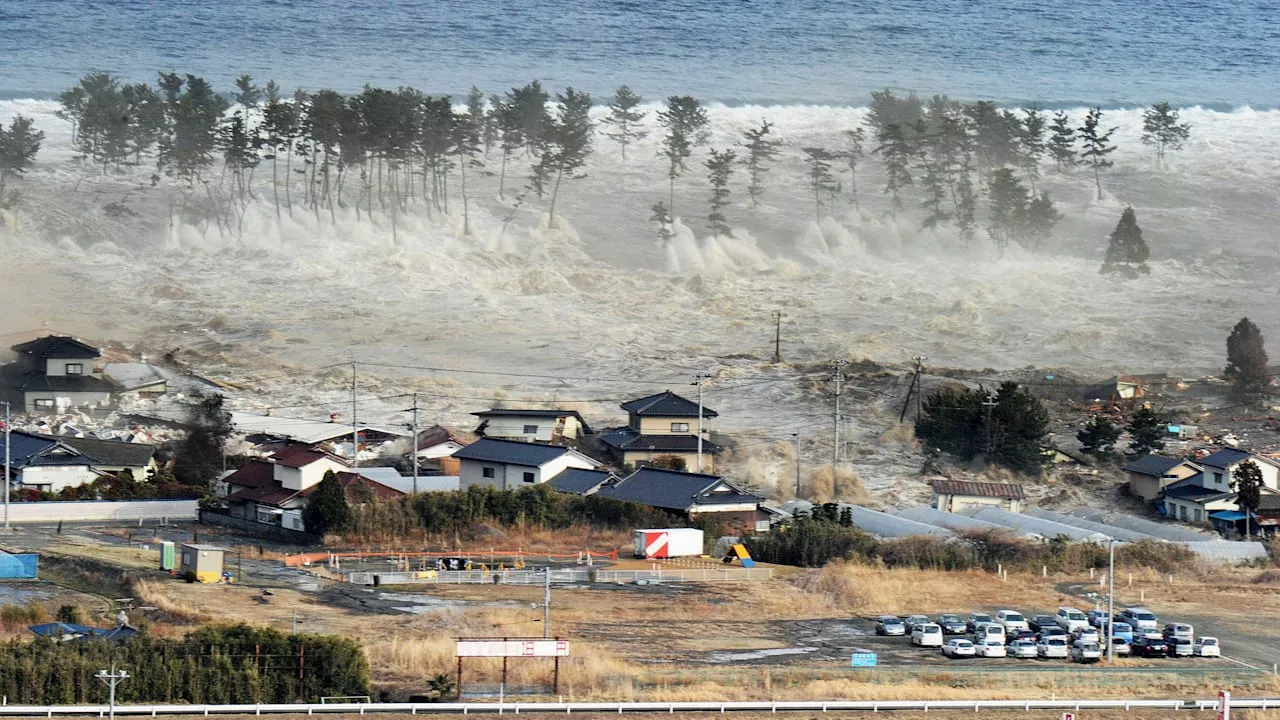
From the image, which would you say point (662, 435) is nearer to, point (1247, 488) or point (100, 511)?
point (1247, 488)

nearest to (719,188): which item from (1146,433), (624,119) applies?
(624,119)

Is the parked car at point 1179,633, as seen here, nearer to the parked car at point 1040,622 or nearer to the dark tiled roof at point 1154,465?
the parked car at point 1040,622

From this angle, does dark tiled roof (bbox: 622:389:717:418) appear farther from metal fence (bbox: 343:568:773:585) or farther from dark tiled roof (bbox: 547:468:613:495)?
metal fence (bbox: 343:568:773:585)

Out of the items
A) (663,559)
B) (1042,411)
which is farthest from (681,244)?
(663,559)

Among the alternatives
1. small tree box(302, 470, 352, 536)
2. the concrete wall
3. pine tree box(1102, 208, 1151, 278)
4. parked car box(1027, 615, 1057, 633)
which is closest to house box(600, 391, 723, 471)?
small tree box(302, 470, 352, 536)

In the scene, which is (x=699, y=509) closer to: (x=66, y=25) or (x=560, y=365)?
(x=560, y=365)
